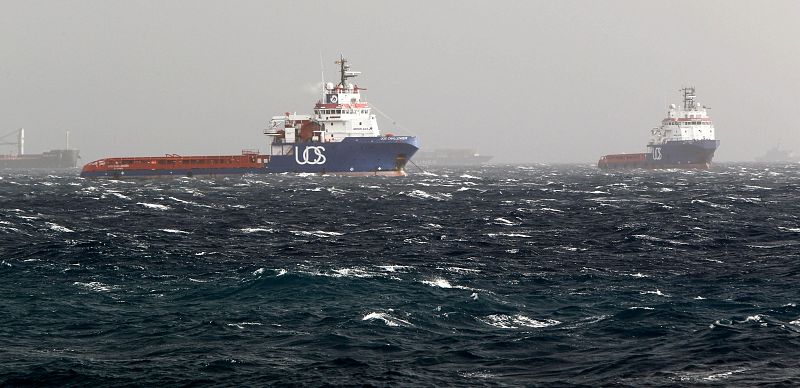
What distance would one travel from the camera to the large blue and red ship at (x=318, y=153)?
130500 mm

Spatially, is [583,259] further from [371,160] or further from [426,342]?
[371,160]

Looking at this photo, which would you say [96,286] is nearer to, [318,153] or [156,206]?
[156,206]

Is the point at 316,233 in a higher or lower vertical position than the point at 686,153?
lower

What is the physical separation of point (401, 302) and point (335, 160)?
104 metres

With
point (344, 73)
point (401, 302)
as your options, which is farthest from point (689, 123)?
point (401, 302)

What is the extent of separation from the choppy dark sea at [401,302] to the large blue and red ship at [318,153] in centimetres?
7354

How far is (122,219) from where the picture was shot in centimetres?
5841

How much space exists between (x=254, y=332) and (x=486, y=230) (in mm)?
28319

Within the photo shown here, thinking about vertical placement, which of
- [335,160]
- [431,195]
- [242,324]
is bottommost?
[242,324]

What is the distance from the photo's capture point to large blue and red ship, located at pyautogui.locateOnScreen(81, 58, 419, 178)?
130500mm

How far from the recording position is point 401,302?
2808 centimetres

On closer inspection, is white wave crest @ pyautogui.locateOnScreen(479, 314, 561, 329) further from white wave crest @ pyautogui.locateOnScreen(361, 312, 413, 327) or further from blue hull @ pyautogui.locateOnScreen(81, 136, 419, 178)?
blue hull @ pyautogui.locateOnScreen(81, 136, 419, 178)

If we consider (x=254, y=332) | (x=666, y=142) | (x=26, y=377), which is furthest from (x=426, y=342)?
(x=666, y=142)

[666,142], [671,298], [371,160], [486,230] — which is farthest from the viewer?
[666,142]
